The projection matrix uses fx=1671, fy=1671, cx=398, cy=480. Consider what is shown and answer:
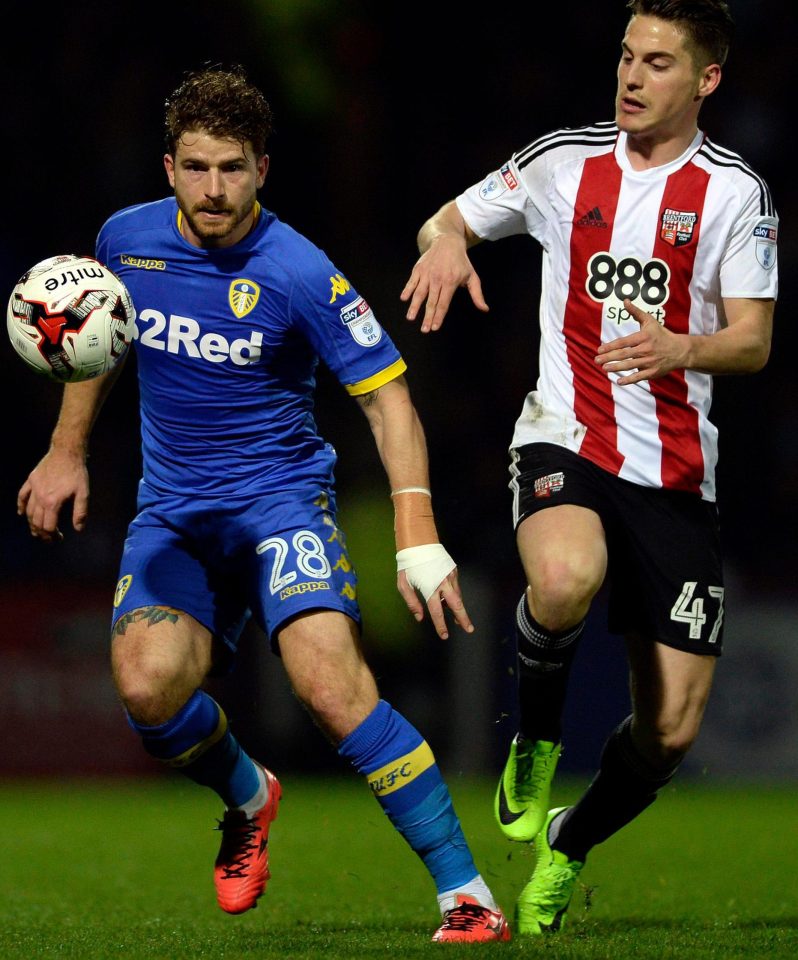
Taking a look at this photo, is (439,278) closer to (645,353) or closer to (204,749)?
(645,353)

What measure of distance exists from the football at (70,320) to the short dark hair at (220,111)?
52 centimetres

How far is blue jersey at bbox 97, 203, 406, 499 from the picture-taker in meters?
5.02

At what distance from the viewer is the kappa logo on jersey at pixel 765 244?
199 inches

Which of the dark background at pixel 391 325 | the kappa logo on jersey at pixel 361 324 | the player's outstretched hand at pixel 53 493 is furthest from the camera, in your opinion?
the dark background at pixel 391 325

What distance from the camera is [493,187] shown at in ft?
17.7

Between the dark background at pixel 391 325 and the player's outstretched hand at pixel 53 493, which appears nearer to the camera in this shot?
the player's outstretched hand at pixel 53 493

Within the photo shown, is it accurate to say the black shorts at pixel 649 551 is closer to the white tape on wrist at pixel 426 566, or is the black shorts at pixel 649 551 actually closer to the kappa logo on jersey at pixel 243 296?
the white tape on wrist at pixel 426 566

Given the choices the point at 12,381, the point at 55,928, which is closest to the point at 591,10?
the point at 12,381

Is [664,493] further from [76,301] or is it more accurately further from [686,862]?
[686,862]

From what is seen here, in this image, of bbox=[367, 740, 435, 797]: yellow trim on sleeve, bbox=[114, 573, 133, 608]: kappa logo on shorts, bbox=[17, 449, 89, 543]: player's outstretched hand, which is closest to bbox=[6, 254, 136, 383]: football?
bbox=[17, 449, 89, 543]: player's outstretched hand

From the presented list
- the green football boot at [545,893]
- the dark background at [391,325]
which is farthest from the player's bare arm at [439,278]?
the dark background at [391,325]

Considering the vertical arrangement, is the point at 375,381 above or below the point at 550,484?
above

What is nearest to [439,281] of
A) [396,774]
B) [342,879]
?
[396,774]

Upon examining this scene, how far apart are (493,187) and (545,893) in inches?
88.2
